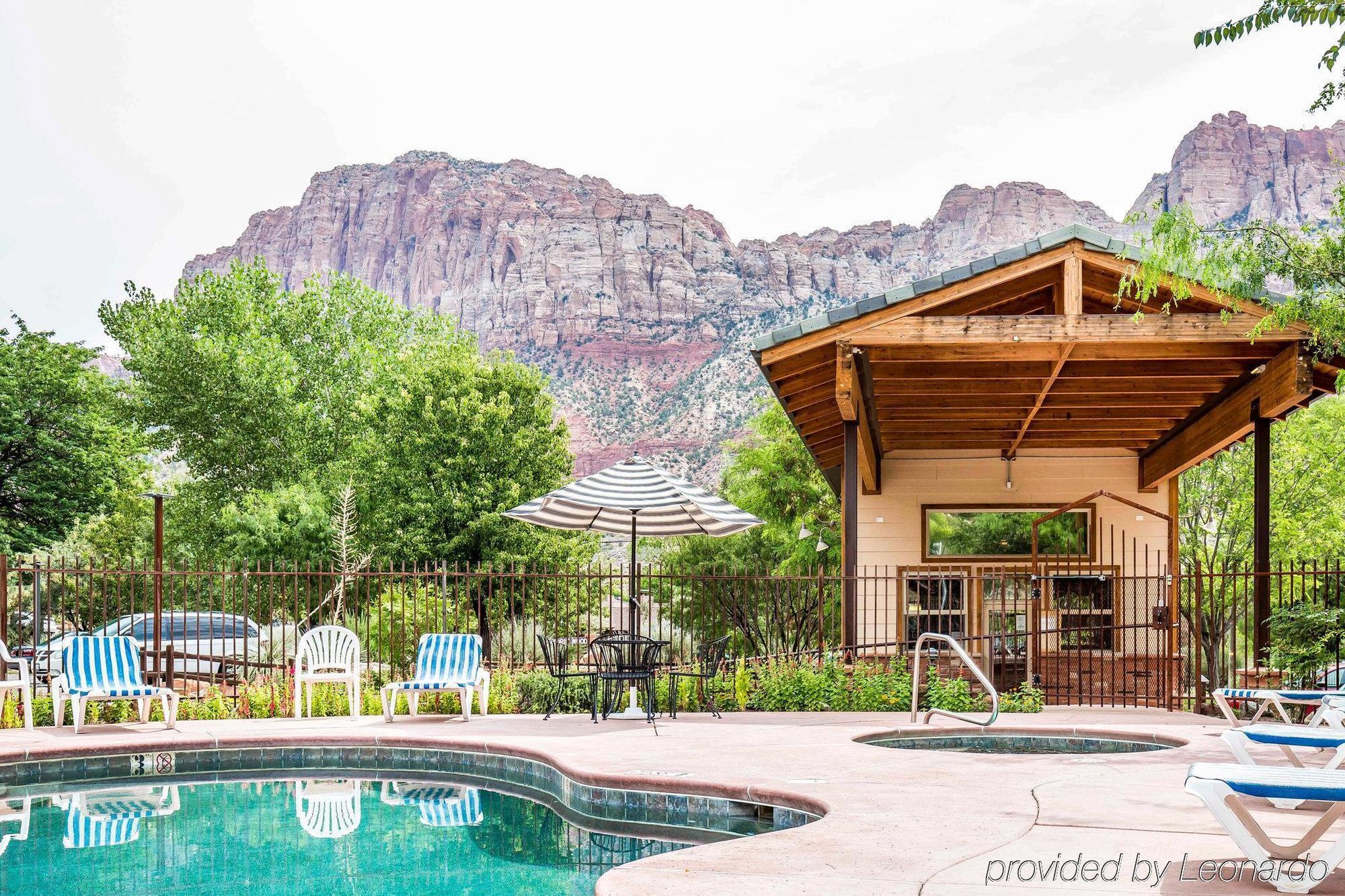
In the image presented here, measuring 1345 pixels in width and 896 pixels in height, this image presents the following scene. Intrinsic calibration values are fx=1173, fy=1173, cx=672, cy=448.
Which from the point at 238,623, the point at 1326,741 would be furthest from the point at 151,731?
the point at 238,623

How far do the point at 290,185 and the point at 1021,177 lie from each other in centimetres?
6664

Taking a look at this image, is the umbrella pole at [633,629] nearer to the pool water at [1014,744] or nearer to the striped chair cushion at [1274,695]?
the pool water at [1014,744]

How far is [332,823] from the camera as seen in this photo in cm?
704

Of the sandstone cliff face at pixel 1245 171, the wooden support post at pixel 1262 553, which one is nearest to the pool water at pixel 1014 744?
the wooden support post at pixel 1262 553

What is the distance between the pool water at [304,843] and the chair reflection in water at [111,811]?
0.02m

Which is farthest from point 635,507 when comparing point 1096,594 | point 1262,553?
point 1096,594

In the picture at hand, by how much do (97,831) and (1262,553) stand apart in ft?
34.3

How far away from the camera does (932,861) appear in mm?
4504

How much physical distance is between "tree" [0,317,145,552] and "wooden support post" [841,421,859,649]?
23.4 meters

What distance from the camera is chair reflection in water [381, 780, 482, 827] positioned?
7.14 meters

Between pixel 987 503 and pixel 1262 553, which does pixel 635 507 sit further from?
pixel 987 503

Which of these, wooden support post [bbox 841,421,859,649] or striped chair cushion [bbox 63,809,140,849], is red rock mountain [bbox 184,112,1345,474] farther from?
striped chair cushion [bbox 63,809,140,849]

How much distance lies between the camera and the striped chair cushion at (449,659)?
10.6m

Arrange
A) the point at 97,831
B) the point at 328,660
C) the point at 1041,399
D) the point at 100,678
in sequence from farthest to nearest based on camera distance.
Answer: the point at 1041,399 → the point at 328,660 → the point at 100,678 → the point at 97,831
